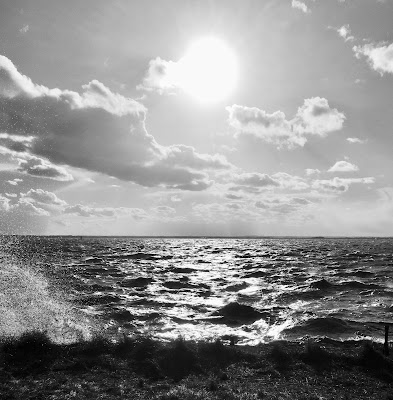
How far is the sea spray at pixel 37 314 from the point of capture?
51.4 feet

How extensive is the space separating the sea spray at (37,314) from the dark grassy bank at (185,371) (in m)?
2.06

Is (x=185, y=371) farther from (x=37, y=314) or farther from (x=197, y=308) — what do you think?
(x=197, y=308)

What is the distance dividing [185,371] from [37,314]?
10.4m

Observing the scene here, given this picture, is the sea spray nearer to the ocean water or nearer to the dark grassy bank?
the ocean water

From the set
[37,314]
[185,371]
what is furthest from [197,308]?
[185,371]

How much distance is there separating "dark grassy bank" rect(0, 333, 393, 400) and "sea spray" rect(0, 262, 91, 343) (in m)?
2.06

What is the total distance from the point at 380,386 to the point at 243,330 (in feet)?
29.6

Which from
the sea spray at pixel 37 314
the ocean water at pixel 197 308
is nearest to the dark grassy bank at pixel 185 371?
the sea spray at pixel 37 314

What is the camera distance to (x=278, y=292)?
3098 centimetres

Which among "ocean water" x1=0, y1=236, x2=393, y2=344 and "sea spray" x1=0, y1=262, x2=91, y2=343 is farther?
"ocean water" x1=0, y1=236, x2=393, y2=344

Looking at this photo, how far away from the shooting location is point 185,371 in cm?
1219

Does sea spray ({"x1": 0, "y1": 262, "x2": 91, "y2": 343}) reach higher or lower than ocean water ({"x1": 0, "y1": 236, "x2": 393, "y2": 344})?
higher

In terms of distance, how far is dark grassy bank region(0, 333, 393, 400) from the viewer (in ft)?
33.6

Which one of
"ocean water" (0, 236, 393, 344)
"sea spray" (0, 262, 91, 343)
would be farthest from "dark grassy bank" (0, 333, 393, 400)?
"ocean water" (0, 236, 393, 344)
